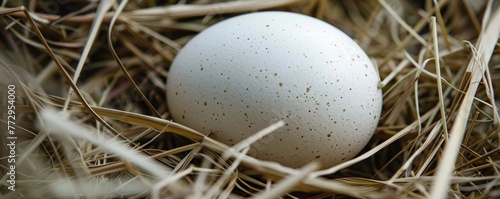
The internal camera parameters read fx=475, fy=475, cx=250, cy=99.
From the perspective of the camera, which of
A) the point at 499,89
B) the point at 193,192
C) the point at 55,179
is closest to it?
the point at 193,192

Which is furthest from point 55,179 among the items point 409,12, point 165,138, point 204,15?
point 409,12

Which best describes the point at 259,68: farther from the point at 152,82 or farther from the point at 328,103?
the point at 152,82

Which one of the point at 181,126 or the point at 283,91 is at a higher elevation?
the point at 283,91
